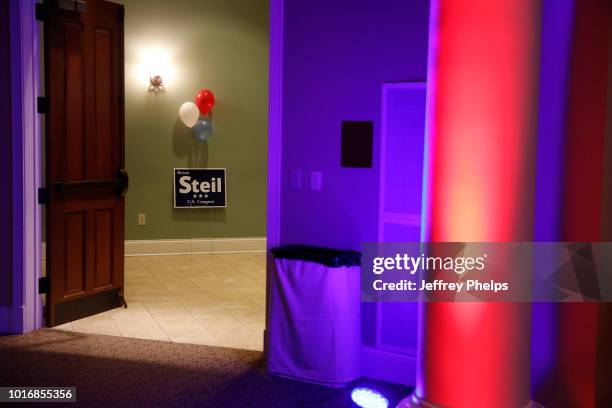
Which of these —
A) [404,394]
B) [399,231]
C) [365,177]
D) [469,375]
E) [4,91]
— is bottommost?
[404,394]

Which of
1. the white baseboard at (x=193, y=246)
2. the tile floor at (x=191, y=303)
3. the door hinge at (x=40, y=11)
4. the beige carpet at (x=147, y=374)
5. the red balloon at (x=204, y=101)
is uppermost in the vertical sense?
the door hinge at (x=40, y=11)

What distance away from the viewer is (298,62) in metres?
4.10

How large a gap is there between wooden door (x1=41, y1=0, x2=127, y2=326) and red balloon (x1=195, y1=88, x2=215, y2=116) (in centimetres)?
215

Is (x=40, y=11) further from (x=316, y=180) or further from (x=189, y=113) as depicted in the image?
(x=189, y=113)

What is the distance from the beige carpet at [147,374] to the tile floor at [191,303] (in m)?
0.24

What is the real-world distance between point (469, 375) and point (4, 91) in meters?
3.44

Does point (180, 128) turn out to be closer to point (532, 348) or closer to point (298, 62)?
point (298, 62)

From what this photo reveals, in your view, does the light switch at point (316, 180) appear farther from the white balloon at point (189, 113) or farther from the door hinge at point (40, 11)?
the white balloon at point (189, 113)

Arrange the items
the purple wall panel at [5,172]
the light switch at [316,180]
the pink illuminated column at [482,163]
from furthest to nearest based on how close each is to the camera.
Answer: the purple wall panel at [5,172] < the light switch at [316,180] < the pink illuminated column at [482,163]

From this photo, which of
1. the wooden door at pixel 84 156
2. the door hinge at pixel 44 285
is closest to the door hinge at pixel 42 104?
the wooden door at pixel 84 156

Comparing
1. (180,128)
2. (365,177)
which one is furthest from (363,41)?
(180,128)

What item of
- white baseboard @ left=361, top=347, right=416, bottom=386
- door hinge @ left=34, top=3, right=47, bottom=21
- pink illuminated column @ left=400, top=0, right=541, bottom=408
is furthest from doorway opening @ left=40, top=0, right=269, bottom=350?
pink illuminated column @ left=400, top=0, right=541, bottom=408

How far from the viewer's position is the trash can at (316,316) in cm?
373

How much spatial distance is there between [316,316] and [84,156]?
2.26 meters
